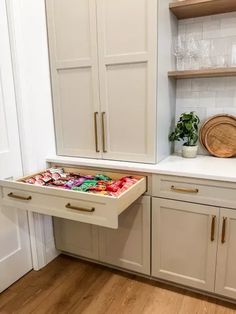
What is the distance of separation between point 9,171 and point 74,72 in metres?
0.85

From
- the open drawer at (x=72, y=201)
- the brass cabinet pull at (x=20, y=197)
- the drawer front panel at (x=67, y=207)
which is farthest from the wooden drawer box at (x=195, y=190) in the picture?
the brass cabinet pull at (x=20, y=197)

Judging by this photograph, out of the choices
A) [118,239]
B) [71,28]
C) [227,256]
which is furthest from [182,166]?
[71,28]

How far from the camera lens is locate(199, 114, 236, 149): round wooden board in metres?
1.94

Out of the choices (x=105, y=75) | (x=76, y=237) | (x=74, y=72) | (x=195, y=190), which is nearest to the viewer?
(x=195, y=190)

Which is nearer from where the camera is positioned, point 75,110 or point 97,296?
point 97,296

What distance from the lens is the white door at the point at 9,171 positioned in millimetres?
1721

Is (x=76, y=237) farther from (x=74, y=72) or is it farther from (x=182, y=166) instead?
(x=74, y=72)

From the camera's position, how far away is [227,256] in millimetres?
1604

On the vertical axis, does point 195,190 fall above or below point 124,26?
below

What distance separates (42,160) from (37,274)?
898 mm

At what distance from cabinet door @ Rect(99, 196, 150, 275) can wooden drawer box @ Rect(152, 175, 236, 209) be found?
0.48ft

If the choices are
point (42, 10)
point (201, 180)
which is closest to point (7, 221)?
point (201, 180)

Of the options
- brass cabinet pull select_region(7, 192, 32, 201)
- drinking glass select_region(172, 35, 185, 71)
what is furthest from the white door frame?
drinking glass select_region(172, 35, 185, 71)

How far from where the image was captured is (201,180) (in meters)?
1.57
